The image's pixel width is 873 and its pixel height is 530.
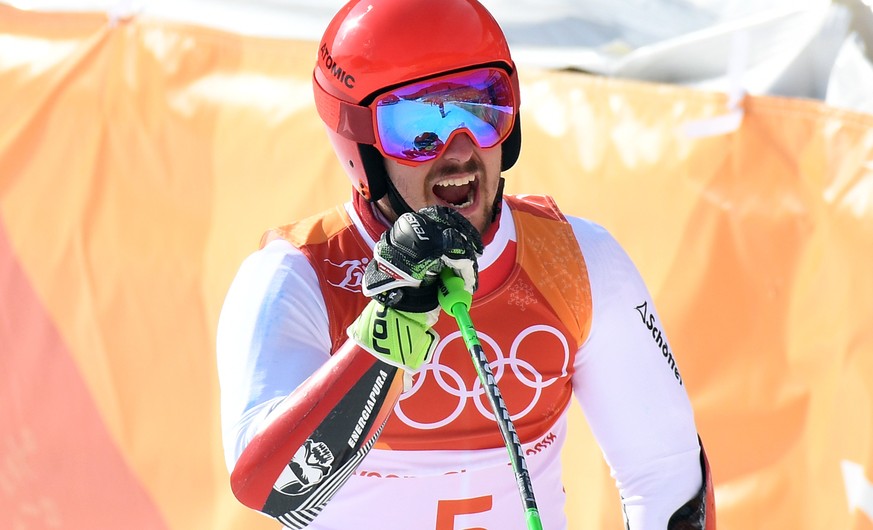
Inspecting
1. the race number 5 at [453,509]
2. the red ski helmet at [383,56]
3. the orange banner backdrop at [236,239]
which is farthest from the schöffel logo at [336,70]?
the orange banner backdrop at [236,239]

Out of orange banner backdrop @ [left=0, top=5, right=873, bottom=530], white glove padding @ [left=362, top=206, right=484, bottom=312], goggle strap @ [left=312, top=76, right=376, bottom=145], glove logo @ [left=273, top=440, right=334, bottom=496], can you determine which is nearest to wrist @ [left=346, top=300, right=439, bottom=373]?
white glove padding @ [left=362, top=206, right=484, bottom=312]

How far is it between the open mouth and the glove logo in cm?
49

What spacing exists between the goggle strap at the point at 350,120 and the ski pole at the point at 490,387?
18.1 inches

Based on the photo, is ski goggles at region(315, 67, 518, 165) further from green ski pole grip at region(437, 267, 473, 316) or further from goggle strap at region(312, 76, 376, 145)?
green ski pole grip at region(437, 267, 473, 316)

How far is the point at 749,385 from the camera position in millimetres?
2898

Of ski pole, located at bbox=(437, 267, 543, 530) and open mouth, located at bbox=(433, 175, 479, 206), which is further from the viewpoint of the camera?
open mouth, located at bbox=(433, 175, 479, 206)

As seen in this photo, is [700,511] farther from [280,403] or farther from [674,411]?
[280,403]

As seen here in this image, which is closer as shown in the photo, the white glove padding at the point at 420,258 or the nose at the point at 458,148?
the white glove padding at the point at 420,258

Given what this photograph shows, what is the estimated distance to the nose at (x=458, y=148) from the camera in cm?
189

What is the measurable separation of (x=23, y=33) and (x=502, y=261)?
2.53 m

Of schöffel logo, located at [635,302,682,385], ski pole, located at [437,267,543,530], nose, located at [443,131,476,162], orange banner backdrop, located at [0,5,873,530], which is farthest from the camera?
orange banner backdrop, located at [0,5,873,530]

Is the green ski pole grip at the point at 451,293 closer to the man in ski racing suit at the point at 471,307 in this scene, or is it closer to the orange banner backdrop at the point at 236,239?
the man in ski racing suit at the point at 471,307

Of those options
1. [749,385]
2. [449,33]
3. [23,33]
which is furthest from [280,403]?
[23,33]

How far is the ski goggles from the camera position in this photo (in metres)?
1.90
